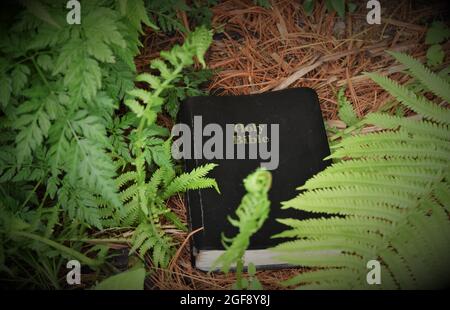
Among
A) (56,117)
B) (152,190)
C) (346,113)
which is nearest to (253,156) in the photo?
(152,190)

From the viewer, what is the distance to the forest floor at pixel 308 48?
7.27 feet

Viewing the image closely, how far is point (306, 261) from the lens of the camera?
Answer: 4.19ft

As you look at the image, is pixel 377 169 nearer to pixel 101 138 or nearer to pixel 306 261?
pixel 306 261

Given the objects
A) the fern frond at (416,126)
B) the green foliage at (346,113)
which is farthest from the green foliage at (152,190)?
the green foliage at (346,113)

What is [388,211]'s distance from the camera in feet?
4.43

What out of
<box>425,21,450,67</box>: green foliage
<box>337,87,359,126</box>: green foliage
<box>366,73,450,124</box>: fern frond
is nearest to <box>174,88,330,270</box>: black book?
<box>337,87,359,126</box>: green foliage

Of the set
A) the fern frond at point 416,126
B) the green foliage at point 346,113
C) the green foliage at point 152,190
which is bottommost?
the green foliage at point 152,190

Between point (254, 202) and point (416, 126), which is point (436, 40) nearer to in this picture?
point (416, 126)

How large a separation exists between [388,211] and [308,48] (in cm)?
131

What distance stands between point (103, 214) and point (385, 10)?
2.07 m

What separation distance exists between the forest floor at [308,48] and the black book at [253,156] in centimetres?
28

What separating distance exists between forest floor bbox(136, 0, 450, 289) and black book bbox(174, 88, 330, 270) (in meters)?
0.28

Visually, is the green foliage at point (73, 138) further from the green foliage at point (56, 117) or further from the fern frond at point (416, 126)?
the fern frond at point (416, 126)
